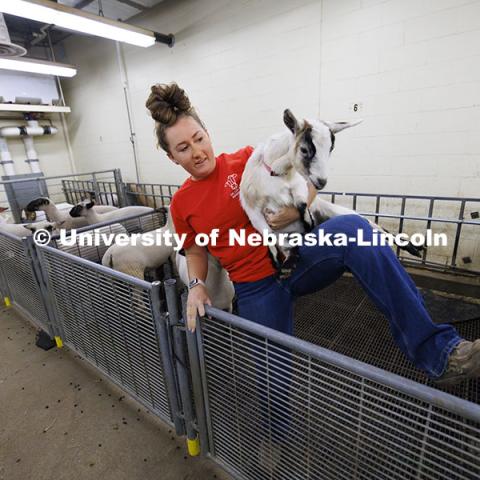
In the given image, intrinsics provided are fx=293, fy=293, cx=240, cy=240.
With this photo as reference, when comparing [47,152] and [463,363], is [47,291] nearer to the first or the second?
[463,363]

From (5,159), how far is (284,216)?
25.1 ft

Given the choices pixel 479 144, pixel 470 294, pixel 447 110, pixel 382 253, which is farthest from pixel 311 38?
pixel 382 253

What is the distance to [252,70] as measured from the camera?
13.3ft

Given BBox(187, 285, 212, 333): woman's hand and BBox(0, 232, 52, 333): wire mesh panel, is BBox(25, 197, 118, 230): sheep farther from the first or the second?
BBox(187, 285, 212, 333): woman's hand

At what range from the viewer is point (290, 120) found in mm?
1032

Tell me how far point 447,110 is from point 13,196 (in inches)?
264

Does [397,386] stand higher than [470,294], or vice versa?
[397,386]

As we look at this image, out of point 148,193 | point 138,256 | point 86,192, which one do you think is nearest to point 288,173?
point 138,256

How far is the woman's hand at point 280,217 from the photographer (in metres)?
1.19

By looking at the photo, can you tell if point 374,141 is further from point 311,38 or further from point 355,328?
point 355,328

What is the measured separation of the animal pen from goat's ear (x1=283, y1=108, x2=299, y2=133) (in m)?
0.70

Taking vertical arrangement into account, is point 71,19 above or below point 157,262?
above

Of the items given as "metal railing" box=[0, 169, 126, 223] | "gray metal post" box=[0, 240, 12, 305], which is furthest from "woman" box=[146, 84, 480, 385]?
"metal railing" box=[0, 169, 126, 223]

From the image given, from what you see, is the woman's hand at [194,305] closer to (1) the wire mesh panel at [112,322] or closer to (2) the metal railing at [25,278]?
(1) the wire mesh panel at [112,322]
